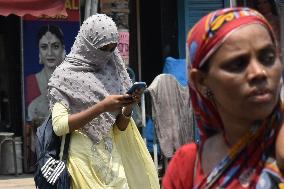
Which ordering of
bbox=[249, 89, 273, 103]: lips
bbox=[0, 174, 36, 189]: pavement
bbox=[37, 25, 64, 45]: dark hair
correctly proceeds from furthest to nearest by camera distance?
bbox=[37, 25, 64, 45]: dark hair, bbox=[0, 174, 36, 189]: pavement, bbox=[249, 89, 273, 103]: lips

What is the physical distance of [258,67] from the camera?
58.7 inches

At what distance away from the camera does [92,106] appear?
3854 mm

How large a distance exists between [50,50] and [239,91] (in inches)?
301

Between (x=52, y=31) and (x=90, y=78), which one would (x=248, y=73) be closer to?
(x=90, y=78)

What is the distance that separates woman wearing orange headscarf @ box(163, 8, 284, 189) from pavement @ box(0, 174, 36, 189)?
648 cm

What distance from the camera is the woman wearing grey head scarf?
391cm

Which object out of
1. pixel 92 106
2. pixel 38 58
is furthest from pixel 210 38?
pixel 38 58

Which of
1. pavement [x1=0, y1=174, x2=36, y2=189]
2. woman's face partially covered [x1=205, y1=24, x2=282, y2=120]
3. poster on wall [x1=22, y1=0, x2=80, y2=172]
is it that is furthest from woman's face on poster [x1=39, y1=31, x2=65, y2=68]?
woman's face partially covered [x1=205, y1=24, x2=282, y2=120]

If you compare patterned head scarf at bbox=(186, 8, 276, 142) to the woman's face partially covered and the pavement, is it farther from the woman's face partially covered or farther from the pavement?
the pavement

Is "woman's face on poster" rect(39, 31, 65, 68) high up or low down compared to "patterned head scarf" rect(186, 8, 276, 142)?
down

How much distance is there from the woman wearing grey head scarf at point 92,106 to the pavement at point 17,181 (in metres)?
4.05

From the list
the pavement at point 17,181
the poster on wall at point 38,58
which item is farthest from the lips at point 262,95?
the poster on wall at point 38,58

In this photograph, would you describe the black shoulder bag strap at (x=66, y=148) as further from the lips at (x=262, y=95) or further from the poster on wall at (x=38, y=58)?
the poster on wall at (x=38, y=58)

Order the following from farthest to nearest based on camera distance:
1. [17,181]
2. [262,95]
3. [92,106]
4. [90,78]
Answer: [17,181] < [90,78] < [92,106] < [262,95]
